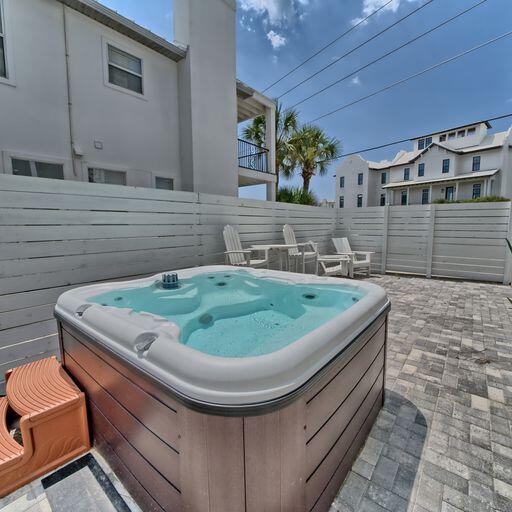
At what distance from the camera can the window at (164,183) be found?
5654 millimetres

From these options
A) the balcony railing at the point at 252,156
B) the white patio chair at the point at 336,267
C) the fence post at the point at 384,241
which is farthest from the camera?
the balcony railing at the point at 252,156

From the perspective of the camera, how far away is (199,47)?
5762mm

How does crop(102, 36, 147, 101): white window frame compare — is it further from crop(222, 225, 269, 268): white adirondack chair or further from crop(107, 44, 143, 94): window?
crop(222, 225, 269, 268): white adirondack chair

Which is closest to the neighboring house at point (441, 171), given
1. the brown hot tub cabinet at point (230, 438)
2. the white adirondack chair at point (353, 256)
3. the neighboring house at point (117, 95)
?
the white adirondack chair at point (353, 256)

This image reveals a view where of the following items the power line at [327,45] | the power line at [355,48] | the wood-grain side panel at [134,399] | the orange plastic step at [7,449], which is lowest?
the orange plastic step at [7,449]

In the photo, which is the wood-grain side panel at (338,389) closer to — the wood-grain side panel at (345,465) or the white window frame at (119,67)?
the wood-grain side panel at (345,465)

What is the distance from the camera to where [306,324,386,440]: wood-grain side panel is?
1125 millimetres

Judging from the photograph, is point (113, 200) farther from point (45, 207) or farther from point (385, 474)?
point (385, 474)

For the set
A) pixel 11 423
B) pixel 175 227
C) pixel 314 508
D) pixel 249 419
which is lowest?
pixel 11 423

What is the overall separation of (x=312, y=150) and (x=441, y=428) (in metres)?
11.0

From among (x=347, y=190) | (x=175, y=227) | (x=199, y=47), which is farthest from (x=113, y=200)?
(x=347, y=190)

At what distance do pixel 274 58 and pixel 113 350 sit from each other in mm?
10499

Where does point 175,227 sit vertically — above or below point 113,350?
above

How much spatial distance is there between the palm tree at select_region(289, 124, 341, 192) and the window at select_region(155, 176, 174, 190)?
709cm
